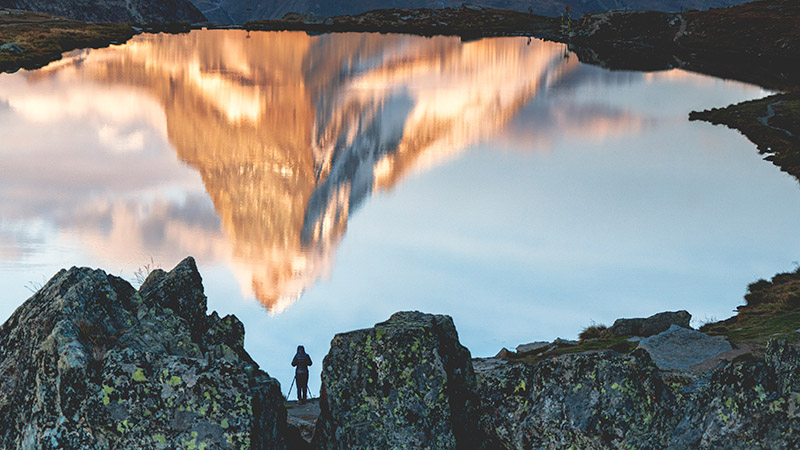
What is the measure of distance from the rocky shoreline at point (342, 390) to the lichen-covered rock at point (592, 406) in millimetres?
21

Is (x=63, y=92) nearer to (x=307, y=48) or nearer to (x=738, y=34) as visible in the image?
(x=307, y=48)

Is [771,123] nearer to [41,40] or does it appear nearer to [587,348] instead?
[587,348]

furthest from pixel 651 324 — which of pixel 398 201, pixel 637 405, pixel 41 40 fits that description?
pixel 41 40

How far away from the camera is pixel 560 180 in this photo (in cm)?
6969

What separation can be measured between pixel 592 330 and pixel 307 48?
6407 inches

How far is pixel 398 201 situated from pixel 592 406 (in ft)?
162

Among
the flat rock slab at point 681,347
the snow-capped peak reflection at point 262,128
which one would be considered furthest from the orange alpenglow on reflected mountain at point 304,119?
the flat rock slab at point 681,347

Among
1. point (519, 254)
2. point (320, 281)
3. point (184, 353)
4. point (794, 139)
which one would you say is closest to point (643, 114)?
point (794, 139)

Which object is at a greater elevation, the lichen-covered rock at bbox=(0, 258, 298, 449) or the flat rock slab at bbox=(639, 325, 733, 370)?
the flat rock slab at bbox=(639, 325, 733, 370)

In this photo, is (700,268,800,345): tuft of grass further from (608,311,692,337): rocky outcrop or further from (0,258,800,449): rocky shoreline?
(0,258,800,449): rocky shoreline

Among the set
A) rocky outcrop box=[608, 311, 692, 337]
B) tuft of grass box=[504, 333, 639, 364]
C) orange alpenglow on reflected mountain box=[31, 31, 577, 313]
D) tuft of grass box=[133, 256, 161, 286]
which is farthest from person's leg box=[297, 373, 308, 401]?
tuft of grass box=[133, 256, 161, 286]

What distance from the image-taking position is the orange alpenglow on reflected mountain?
59844mm

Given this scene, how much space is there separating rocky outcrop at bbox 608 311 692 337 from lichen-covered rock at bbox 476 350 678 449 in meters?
19.1

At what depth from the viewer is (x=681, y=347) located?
1075 inches
